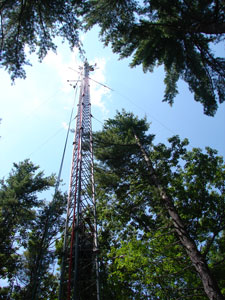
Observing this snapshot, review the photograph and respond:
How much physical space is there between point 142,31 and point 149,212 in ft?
28.6

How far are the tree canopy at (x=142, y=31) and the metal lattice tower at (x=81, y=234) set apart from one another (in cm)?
356

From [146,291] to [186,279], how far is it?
1.73 m

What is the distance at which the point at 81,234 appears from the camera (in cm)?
524

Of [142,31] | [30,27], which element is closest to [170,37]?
[142,31]

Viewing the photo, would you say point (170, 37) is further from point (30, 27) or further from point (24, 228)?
point (24, 228)

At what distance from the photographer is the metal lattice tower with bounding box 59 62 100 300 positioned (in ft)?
13.2

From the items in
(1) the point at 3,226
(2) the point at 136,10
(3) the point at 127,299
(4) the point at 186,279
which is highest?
(2) the point at 136,10

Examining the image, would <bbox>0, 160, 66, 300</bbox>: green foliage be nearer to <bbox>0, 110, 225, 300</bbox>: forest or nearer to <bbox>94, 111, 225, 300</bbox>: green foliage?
<bbox>0, 110, 225, 300</bbox>: forest

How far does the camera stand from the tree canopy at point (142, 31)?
568 centimetres

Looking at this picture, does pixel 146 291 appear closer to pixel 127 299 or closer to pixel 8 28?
pixel 127 299

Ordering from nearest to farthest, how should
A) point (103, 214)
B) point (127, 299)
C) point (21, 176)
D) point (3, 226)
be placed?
point (127, 299), point (103, 214), point (3, 226), point (21, 176)

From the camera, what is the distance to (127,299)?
781 cm

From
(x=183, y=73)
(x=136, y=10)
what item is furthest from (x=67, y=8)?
(x=183, y=73)

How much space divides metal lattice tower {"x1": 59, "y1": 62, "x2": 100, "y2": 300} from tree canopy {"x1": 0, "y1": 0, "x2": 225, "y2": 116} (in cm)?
356
